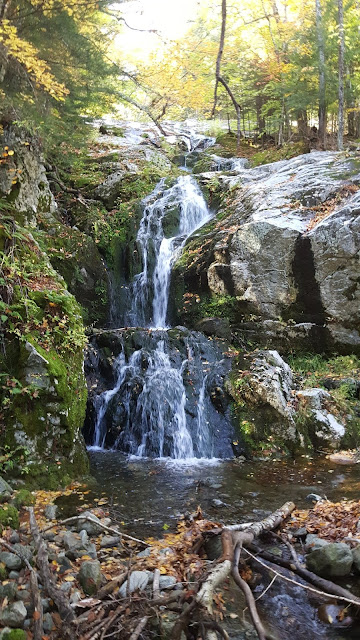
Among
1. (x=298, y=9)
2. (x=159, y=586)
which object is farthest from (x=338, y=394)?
(x=298, y=9)

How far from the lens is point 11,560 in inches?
116

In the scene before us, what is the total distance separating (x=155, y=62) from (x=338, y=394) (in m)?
8.10

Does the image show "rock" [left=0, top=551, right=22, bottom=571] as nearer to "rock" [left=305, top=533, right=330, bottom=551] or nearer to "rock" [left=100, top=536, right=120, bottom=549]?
"rock" [left=100, top=536, right=120, bottom=549]

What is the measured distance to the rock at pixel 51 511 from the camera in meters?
4.32

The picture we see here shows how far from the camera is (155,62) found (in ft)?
28.7

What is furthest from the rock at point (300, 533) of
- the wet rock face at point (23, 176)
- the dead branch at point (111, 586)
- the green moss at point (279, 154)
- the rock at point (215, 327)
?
the green moss at point (279, 154)

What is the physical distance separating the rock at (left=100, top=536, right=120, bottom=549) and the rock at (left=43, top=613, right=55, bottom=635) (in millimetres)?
1286

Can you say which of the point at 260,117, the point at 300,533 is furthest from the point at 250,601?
the point at 260,117

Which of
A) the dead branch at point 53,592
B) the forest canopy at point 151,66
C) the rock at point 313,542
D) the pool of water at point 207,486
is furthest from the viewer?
the forest canopy at point 151,66

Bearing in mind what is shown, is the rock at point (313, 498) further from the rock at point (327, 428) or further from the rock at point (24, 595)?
the rock at point (24, 595)

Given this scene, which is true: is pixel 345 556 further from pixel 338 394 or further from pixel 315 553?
pixel 338 394

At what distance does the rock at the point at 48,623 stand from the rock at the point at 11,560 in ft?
1.60

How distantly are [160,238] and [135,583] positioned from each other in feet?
34.2

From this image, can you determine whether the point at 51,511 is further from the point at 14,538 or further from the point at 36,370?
the point at 36,370
